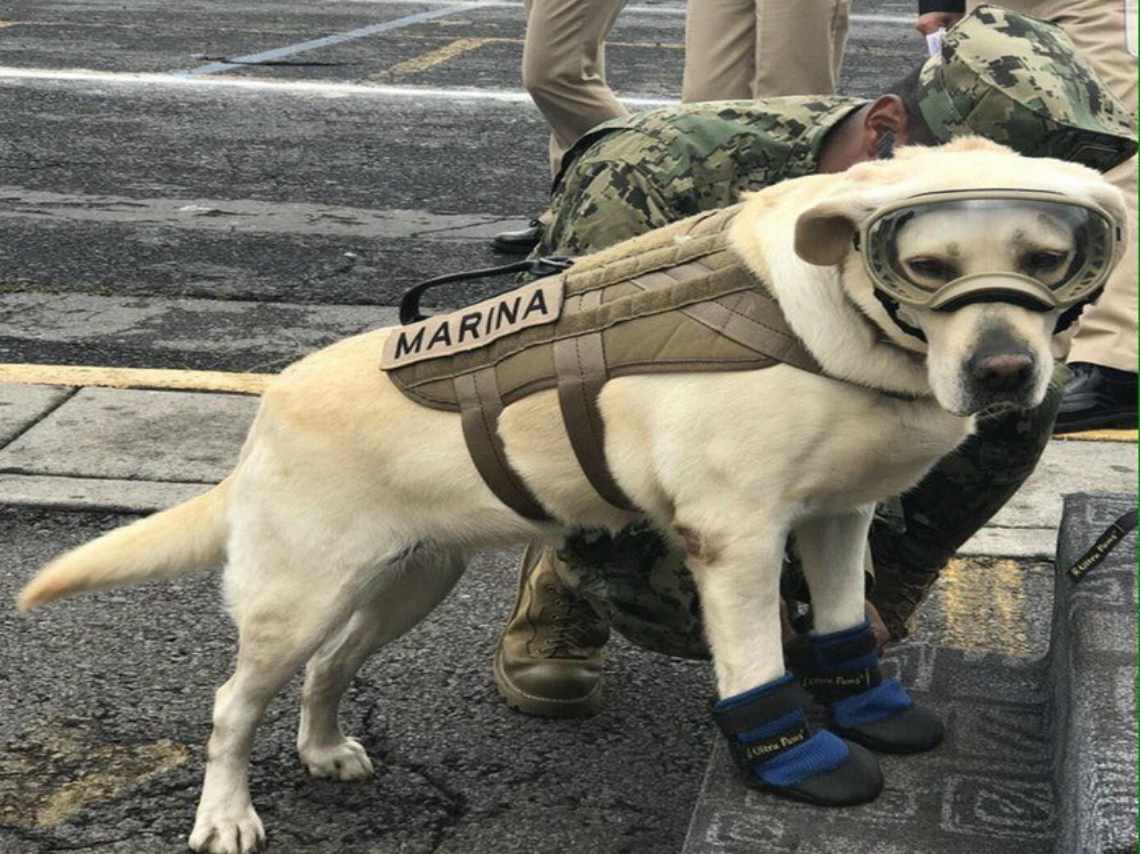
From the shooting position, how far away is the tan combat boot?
11.3 ft

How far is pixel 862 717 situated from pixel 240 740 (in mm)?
973

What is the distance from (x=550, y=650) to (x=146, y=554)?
32.3 inches

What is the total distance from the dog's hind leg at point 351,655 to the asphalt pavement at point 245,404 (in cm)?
5

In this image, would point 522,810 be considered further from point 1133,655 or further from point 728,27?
point 728,27

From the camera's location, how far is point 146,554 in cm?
296

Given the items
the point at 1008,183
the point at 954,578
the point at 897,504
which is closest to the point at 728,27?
the point at 954,578

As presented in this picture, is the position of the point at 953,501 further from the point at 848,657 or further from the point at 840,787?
the point at 840,787

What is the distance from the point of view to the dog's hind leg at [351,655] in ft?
10.4

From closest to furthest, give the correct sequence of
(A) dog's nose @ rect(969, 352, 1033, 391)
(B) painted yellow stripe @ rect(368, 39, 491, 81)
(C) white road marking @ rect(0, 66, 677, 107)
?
(A) dog's nose @ rect(969, 352, 1033, 391) → (C) white road marking @ rect(0, 66, 677, 107) → (B) painted yellow stripe @ rect(368, 39, 491, 81)

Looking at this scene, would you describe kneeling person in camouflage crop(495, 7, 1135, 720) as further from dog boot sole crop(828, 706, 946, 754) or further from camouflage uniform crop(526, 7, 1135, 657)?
dog boot sole crop(828, 706, 946, 754)

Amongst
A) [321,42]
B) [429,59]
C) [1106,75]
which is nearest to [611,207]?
[1106,75]

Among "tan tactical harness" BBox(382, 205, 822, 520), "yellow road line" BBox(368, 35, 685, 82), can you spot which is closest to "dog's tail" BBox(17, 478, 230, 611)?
"tan tactical harness" BBox(382, 205, 822, 520)

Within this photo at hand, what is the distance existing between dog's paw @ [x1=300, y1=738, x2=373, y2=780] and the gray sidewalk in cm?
130

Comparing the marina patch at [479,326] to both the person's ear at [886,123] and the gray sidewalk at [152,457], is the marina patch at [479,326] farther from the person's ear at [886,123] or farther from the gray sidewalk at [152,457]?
the gray sidewalk at [152,457]
